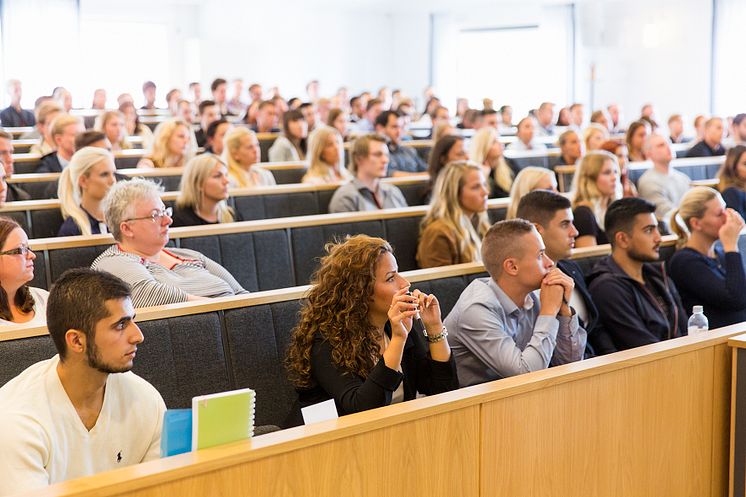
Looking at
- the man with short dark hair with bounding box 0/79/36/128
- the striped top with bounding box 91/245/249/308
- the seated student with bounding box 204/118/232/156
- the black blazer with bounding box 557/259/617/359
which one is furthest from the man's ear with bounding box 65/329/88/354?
the man with short dark hair with bounding box 0/79/36/128

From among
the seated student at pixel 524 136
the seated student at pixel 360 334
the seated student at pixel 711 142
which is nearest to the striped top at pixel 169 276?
the seated student at pixel 360 334

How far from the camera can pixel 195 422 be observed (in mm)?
1703

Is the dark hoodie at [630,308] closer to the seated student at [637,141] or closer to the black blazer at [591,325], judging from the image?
the black blazer at [591,325]

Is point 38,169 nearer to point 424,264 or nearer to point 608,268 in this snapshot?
point 424,264

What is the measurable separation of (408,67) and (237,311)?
55.5 feet

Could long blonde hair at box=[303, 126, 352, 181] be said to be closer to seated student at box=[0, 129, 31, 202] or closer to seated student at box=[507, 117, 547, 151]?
seated student at box=[0, 129, 31, 202]

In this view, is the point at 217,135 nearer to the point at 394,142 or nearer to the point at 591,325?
the point at 394,142

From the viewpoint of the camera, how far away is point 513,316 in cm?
309

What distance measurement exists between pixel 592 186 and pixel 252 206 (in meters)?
1.88

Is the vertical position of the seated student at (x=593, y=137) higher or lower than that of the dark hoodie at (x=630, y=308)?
higher

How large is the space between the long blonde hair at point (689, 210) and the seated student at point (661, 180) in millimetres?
2272

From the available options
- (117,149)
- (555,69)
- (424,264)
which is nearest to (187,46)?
(555,69)

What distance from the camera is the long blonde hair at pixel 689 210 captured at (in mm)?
4230

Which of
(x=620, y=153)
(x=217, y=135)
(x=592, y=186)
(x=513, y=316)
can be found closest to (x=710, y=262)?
(x=592, y=186)
